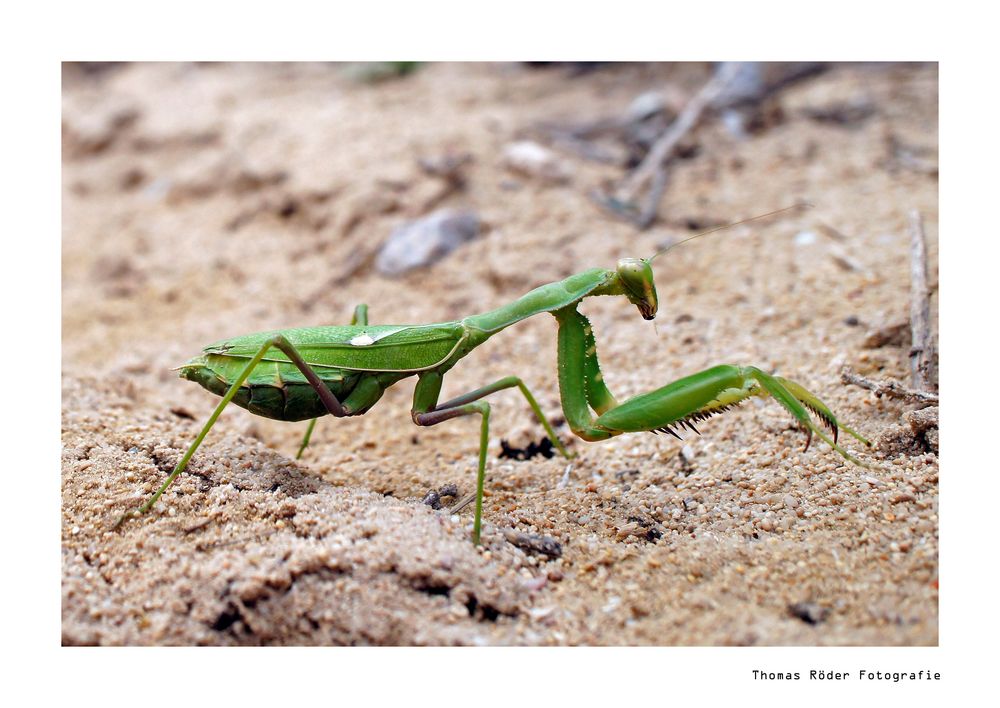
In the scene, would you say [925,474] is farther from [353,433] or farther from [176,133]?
[176,133]

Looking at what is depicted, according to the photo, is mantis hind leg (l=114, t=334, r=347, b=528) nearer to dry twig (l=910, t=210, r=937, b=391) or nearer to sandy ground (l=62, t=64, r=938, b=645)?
sandy ground (l=62, t=64, r=938, b=645)

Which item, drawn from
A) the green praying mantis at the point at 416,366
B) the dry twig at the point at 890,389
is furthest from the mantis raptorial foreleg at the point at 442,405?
the dry twig at the point at 890,389

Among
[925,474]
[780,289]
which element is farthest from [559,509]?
[780,289]

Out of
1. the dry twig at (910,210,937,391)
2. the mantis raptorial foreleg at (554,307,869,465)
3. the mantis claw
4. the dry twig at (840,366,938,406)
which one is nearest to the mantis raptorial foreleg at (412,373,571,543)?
the mantis raptorial foreleg at (554,307,869,465)

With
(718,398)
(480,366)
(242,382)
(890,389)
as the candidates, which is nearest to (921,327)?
(890,389)

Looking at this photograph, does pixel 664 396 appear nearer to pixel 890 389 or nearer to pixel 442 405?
pixel 442 405
